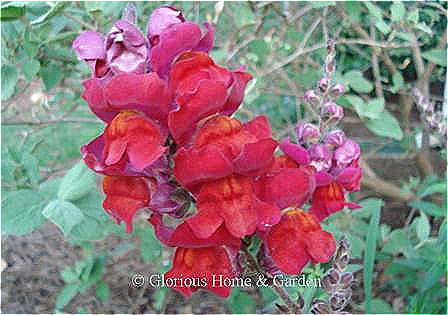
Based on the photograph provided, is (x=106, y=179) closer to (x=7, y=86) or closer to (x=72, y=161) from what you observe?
(x=7, y=86)

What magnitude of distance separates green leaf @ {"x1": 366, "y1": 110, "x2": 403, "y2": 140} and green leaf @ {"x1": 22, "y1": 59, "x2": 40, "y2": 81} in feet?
2.09

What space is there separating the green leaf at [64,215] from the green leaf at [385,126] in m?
0.67

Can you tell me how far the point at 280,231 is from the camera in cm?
55

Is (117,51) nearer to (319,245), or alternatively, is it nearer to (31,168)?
(319,245)

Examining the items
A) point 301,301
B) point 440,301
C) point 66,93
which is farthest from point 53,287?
point 301,301

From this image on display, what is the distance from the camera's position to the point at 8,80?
1.01m

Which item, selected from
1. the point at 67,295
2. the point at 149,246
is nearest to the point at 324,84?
the point at 149,246

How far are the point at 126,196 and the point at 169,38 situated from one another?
13cm

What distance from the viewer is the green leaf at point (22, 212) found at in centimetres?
85

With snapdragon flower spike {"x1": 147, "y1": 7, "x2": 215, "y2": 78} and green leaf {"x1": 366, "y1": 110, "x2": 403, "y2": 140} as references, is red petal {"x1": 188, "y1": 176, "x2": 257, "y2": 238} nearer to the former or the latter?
snapdragon flower spike {"x1": 147, "y1": 7, "x2": 215, "y2": 78}

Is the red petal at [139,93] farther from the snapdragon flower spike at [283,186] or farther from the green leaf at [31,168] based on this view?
the green leaf at [31,168]

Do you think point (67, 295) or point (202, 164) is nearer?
point (202, 164)

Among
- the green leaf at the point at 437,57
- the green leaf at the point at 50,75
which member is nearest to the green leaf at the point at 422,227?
the green leaf at the point at 437,57

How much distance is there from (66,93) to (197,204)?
1455mm
